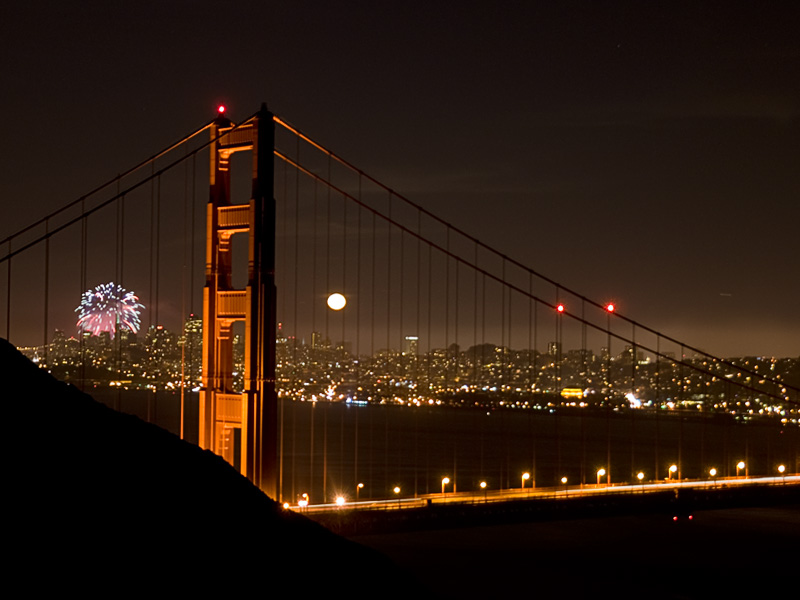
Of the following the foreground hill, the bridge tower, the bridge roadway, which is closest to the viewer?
the foreground hill

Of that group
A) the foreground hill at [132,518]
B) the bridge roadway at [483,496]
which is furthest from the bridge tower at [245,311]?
the foreground hill at [132,518]

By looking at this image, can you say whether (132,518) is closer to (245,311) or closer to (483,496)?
(245,311)

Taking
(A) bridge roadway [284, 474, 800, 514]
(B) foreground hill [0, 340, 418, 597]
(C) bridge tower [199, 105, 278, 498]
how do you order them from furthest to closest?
(A) bridge roadway [284, 474, 800, 514] → (C) bridge tower [199, 105, 278, 498] → (B) foreground hill [0, 340, 418, 597]

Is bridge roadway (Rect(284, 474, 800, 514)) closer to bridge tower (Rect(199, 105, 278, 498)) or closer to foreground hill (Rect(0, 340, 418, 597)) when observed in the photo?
bridge tower (Rect(199, 105, 278, 498))

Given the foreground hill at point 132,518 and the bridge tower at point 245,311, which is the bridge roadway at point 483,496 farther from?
the foreground hill at point 132,518

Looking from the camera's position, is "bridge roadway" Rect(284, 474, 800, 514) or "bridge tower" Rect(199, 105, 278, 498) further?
"bridge roadway" Rect(284, 474, 800, 514)

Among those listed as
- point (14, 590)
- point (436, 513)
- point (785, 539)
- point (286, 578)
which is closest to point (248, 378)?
point (436, 513)

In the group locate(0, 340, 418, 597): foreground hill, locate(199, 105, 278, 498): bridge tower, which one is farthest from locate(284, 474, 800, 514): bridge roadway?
locate(0, 340, 418, 597): foreground hill

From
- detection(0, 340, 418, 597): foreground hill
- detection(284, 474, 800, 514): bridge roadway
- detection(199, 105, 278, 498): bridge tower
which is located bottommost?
detection(284, 474, 800, 514): bridge roadway
